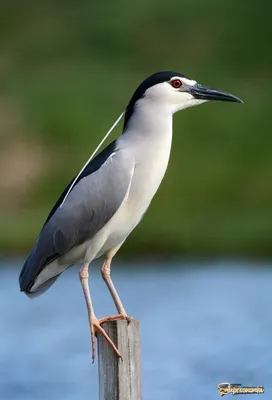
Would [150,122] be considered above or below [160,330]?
below

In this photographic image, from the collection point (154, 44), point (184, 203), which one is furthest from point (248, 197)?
point (154, 44)

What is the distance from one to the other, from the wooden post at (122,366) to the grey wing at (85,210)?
0.62 metres

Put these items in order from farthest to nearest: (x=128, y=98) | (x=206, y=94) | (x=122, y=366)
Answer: (x=128, y=98), (x=206, y=94), (x=122, y=366)

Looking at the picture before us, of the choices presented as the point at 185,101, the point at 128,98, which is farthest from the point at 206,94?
the point at 128,98

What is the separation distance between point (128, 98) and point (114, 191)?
12.4 meters

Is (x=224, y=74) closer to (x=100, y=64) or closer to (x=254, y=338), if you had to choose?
(x=100, y=64)

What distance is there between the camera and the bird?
556cm

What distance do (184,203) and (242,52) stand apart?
Result: 25.6 ft

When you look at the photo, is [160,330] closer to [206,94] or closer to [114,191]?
[206,94]

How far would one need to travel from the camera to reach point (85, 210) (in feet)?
18.4

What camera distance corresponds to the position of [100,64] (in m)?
21.0

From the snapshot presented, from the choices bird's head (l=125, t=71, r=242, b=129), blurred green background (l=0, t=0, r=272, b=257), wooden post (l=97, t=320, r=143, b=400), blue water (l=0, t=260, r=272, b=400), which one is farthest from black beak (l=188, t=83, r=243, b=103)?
blurred green background (l=0, t=0, r=272, b=257)

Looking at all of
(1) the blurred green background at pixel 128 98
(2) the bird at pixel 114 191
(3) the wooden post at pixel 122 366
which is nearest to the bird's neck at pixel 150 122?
(2) the bird at pixel 114 191

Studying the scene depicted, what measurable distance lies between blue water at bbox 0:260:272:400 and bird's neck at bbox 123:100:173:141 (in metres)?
2.58
